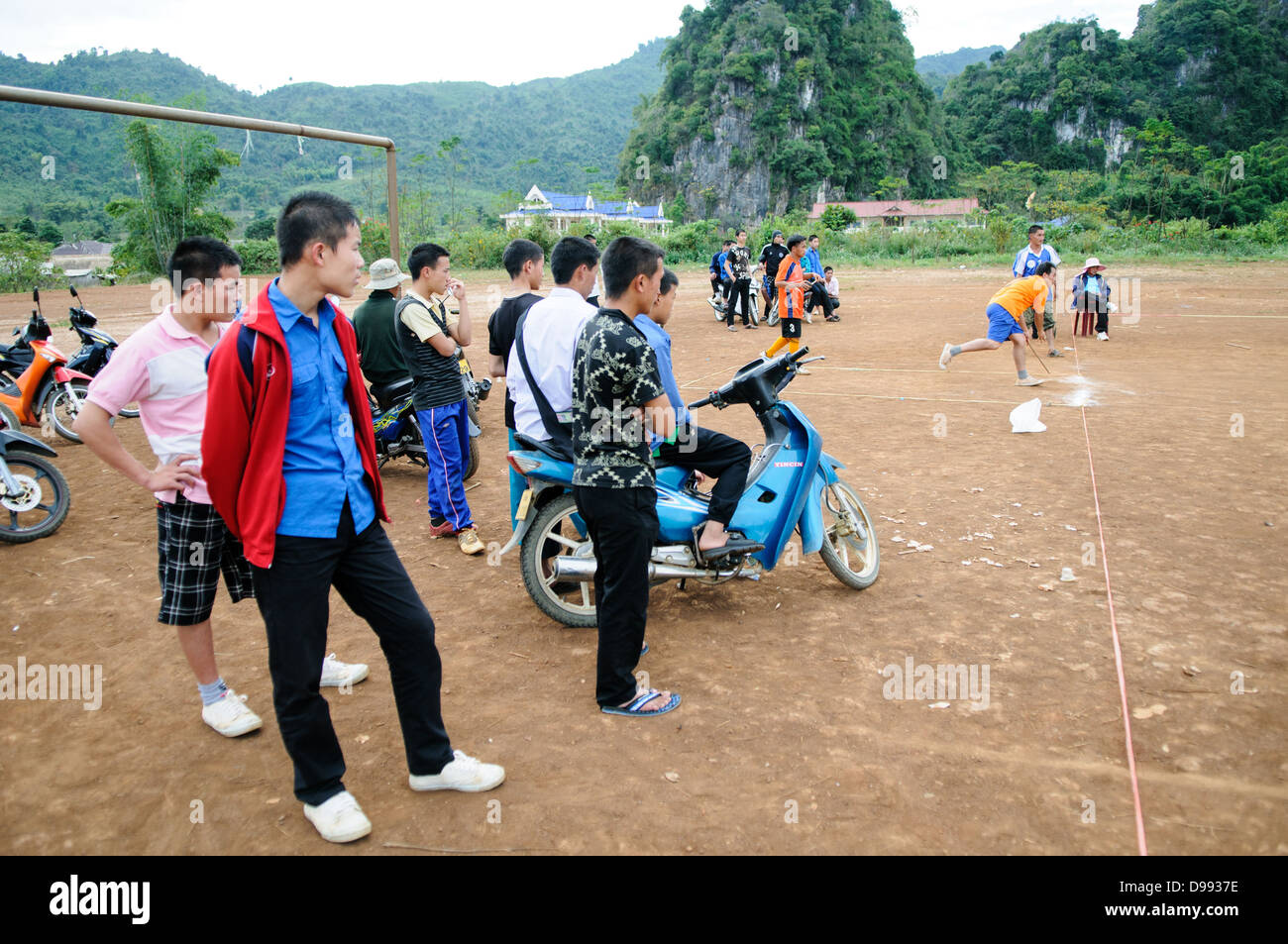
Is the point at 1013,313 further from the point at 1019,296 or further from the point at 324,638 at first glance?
the point at 324,638

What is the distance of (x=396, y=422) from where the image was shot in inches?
244

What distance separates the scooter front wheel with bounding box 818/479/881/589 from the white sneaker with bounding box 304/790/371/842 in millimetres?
2501

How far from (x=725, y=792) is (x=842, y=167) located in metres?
84.5

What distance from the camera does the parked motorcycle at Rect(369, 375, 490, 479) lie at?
240 inches

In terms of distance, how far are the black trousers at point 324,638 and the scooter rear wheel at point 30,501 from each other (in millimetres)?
3971

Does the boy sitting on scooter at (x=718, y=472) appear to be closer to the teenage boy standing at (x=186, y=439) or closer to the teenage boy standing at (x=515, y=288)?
the teenage boy standing at (x=515, y=288)

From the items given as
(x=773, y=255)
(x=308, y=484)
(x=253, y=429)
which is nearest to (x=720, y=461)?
(x=308, y=484)

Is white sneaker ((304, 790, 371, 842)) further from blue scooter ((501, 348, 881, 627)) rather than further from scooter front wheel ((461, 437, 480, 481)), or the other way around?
scooter front wheel ((461, 437, 480, 481))

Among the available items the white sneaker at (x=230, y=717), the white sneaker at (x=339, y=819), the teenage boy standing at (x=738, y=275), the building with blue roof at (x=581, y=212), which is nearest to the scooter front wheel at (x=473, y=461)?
the white sneaker at (x=230, y=717)

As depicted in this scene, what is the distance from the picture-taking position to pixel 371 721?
321 centimetres

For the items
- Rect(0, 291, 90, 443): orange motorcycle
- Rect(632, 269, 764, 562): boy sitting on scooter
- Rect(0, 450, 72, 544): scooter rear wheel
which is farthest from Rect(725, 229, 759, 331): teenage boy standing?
Rect(632, 269, 764, 562): boy sitting on scooter

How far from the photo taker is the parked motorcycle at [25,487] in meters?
5.27

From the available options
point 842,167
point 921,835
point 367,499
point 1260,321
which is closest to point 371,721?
point 367,499
